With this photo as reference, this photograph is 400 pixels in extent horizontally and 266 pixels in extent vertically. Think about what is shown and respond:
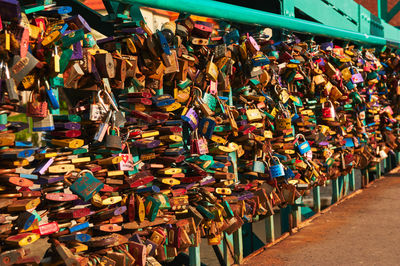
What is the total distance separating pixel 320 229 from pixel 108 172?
258 centimetres

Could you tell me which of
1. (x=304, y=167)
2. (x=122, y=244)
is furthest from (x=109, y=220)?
(x=304, y=167)

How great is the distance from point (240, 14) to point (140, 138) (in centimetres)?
144

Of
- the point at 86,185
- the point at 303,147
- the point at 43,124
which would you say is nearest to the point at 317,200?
the point at 303,147

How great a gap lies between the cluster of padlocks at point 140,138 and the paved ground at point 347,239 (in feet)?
1.20

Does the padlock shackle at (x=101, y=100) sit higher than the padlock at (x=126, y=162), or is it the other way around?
the padlock shackle at (x=101, y=100)

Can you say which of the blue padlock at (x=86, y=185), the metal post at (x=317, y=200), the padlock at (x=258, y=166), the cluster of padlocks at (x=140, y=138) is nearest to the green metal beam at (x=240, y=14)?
the cluster of padlocks at (x=140, y=138)

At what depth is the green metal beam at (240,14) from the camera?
2.94m

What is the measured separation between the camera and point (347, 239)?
404cm

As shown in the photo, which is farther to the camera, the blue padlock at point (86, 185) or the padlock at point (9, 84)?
the blue padlock at point (86, 185)

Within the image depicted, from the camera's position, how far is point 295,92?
4.70 meters

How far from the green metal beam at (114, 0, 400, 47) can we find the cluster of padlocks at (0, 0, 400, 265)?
0.39ft

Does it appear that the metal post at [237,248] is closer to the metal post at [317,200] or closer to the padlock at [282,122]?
the padlock at [282,122]

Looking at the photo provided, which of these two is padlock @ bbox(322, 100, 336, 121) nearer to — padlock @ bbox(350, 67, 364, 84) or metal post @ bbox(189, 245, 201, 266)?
padlock @ bbox(350, 67, 364, 84)

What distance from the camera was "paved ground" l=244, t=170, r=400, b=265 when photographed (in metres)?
3.55
